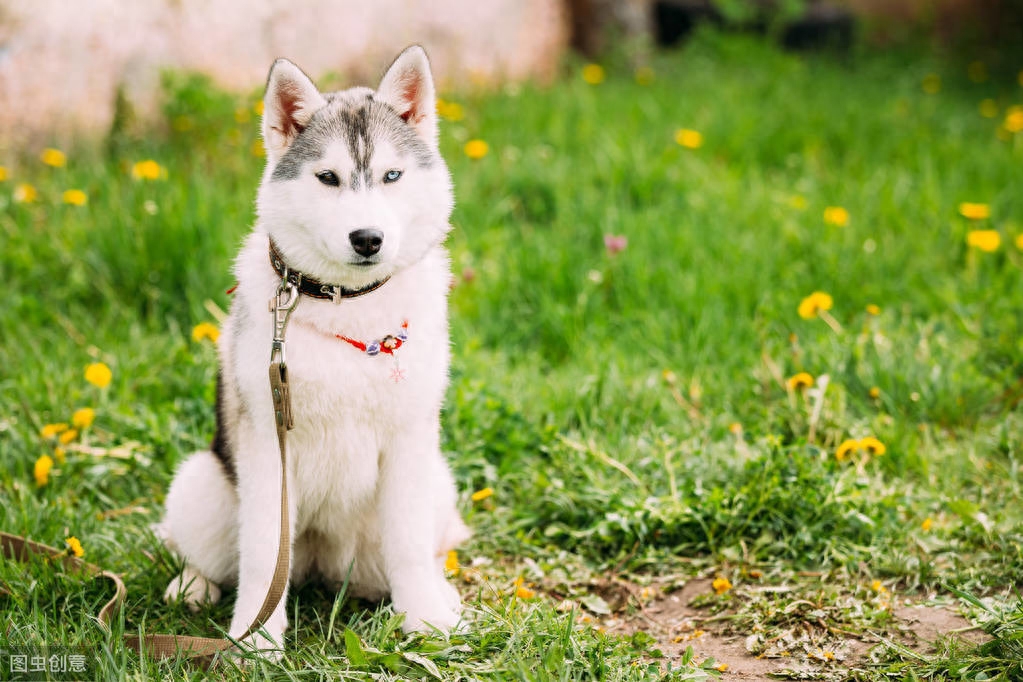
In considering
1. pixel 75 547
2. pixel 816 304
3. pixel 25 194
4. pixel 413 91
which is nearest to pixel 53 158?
pixel 25 194

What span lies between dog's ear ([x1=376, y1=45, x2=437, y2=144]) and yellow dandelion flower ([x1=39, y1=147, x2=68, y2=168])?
8.90ft

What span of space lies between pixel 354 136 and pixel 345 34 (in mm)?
3984

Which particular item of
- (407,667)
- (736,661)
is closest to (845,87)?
(736,661)

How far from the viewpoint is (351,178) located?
7.52 feet

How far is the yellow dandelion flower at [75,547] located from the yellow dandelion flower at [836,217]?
3.51 metres

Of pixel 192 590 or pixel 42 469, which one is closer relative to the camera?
pixel 192 590

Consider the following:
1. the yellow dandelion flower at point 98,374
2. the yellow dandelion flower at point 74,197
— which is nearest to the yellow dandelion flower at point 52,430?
the yellow dandelion flower at point 98,374

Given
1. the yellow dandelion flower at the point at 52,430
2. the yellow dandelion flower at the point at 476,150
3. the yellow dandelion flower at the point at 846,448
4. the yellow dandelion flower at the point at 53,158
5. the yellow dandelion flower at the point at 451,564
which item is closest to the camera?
the yellow dandelion flower at the point at 451,564

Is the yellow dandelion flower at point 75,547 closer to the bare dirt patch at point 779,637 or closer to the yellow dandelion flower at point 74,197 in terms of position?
the bare dirt patch at point 779,637

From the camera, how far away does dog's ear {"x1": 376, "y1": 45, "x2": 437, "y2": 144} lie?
8.03 ft

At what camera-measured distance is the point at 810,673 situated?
239cm

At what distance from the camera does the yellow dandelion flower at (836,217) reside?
4504 millimetres

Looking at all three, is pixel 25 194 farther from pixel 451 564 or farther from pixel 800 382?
pixel 800 382

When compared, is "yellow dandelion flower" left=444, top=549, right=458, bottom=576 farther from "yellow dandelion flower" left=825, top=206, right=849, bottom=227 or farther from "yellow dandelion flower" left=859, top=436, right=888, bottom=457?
"yellow dandelion flower" left=825, top=206, right=849, bottom=227
